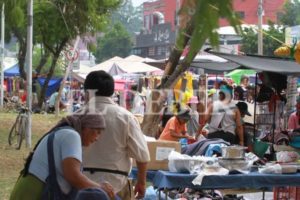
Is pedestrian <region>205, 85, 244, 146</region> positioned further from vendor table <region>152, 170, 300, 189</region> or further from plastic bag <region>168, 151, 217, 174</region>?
plastic bag <region>168, 151, 217, 174</region>

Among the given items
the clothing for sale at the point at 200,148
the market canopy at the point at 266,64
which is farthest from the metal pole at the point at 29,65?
the clothing for sale at the point at 200,148

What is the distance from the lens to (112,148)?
201 inches

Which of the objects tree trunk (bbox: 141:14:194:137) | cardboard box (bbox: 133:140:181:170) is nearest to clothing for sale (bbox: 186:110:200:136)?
tree trunk (bbox: 141:14:194:137)

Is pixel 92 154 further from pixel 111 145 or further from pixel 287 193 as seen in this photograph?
pixel 287 193

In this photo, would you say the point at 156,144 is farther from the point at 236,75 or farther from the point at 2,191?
the point at 236,75

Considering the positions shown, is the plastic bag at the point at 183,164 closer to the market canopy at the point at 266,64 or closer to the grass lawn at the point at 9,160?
the market canopy at the point at 266,64

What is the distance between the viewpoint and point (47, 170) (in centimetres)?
394

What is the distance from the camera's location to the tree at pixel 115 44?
82.7 metres

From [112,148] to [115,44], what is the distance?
79.6 meters

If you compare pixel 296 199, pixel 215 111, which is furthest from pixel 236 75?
pixel 296 199

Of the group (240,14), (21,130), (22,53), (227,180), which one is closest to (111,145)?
(227,180)

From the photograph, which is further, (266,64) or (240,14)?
(266,64)

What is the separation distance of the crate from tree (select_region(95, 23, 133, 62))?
73.4 metres

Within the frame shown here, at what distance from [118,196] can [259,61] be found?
15.7 feet
